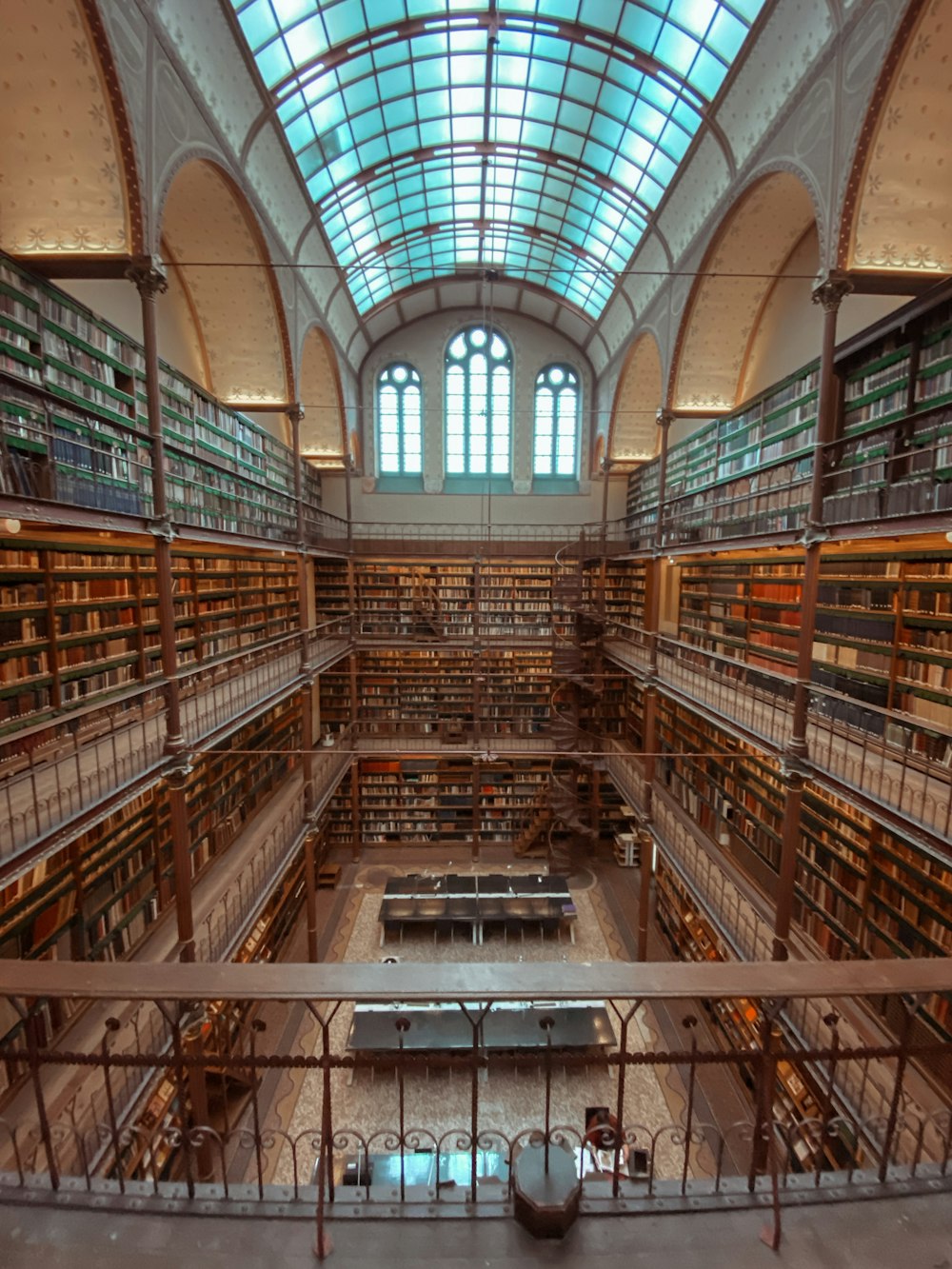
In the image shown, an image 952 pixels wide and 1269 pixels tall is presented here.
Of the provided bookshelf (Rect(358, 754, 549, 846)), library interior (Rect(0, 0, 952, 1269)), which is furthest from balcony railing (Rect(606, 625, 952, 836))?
bookshelf (Rect(358, 754, 549, 846))

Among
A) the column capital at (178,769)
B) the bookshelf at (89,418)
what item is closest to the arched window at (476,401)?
the bookshelf at (89,418)

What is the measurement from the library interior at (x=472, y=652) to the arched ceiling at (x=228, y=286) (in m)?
0.06

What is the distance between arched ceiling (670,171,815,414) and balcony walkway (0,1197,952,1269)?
23.5ft

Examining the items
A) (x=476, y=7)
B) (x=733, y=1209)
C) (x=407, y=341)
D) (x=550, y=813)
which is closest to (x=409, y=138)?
(x=476, y=7)

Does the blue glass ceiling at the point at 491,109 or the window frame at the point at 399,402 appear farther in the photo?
the window frame at the point at 399,402

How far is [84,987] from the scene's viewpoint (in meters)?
1.41

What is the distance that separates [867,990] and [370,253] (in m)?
12.3

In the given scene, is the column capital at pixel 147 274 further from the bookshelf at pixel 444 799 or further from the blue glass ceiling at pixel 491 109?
the bookshelf at pixel 444 799

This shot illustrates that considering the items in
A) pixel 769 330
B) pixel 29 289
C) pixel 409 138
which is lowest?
pixel 29 289

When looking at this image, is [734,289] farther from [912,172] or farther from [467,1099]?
[467,1099]

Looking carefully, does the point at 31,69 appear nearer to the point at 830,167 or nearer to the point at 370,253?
the point at 830,167

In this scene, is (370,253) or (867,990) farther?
(370,253)

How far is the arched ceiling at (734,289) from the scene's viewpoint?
6.50 meters

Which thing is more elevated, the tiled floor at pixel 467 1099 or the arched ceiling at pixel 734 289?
the arched ceiling at pixel 734 289
